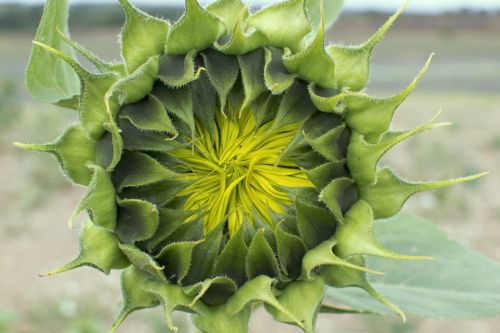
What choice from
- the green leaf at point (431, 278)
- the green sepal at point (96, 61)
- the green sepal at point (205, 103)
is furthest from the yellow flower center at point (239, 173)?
the green leaf at point (431, 278)

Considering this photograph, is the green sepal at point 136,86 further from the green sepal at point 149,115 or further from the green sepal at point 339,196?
the green sepal at point 339,196

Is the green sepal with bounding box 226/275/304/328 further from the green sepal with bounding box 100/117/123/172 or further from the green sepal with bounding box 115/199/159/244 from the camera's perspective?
the green sepal with bounding box 100/117/123/172

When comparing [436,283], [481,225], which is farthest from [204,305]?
[481,225]

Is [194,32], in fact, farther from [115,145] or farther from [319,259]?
[319,259]

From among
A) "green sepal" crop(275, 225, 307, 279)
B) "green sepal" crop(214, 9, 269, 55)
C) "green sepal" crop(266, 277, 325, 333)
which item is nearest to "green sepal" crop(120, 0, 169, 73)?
"green sepal" crop(214, 9, 269, 55)

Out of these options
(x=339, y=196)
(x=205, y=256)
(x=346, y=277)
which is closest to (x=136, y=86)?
(x=205, y=256)
